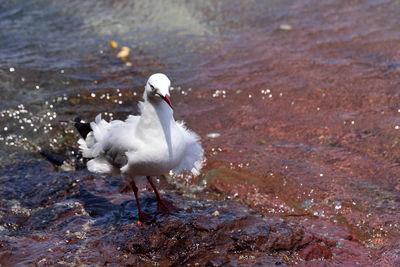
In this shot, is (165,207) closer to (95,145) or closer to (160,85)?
(95,145)

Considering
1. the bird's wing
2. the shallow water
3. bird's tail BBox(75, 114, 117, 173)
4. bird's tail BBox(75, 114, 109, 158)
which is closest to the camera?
the bird's wing

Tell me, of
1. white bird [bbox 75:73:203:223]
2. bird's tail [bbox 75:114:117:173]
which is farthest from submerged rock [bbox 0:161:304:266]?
bird's tail [bbox 75:114:117:173]

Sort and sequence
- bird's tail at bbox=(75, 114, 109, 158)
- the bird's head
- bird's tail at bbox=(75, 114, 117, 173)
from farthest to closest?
bird's tail at bbox=(75, 114, 109, 158) < bird's tail at bbox=(75, 114, 117, 173) < the bird's head

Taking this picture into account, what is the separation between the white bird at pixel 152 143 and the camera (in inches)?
148

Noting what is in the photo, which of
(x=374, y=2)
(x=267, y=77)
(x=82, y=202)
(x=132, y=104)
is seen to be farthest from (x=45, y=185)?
(x=374, y=2)

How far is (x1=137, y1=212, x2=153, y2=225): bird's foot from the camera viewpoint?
4.20 m

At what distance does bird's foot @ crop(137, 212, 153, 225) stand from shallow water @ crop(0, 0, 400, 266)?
1248mm

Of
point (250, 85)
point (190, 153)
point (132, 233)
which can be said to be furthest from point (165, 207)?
point (250, 85)

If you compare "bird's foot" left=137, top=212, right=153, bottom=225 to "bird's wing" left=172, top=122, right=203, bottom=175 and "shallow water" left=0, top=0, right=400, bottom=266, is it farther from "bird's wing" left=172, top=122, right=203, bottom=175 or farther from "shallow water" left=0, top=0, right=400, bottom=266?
"shallow water" left=0, top=0, right=400, bottom=266

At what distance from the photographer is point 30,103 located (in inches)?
292

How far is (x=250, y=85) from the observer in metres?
7.71

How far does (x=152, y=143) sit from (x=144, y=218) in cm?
93

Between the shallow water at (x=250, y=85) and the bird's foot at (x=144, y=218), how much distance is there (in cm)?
125

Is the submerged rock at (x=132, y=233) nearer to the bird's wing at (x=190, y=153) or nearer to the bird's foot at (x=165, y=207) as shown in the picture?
the bird's foot at (x=165, y=207)
